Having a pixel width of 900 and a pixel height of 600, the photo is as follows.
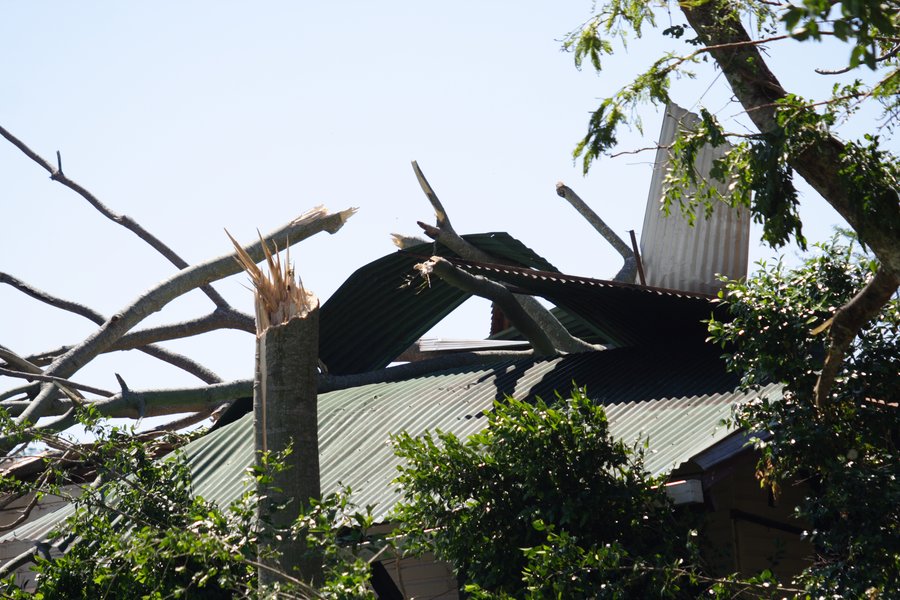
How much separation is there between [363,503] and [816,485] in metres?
3.43

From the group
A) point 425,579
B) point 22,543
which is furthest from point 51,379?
point 425,579

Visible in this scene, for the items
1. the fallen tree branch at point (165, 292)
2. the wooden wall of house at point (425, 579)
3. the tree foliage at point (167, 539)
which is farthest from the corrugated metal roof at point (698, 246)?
the tree foliage at point (167, 539)

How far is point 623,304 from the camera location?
9711 mm

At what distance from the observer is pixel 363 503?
875 centimetres

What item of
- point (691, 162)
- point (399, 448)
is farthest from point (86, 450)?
point (691, 162)

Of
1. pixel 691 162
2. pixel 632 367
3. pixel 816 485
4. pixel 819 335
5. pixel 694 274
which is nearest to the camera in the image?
pixel 691 162

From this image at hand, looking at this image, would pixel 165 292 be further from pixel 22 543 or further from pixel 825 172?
pixel 825 172

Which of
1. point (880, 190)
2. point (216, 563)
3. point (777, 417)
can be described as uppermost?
point (880, 190)

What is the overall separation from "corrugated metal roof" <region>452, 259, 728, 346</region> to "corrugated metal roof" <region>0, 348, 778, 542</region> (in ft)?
0.79

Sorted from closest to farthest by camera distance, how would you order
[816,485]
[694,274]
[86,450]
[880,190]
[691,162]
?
[880,190] → [691,162] → [816,485] → [86,450] → [694,274]

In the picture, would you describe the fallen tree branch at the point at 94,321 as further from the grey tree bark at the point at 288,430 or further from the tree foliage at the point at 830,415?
the tree foliage at the point at 830,415

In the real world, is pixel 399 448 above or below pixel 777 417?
above

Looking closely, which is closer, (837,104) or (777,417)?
(837,104)

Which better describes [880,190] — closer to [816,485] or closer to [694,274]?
[816,485]
